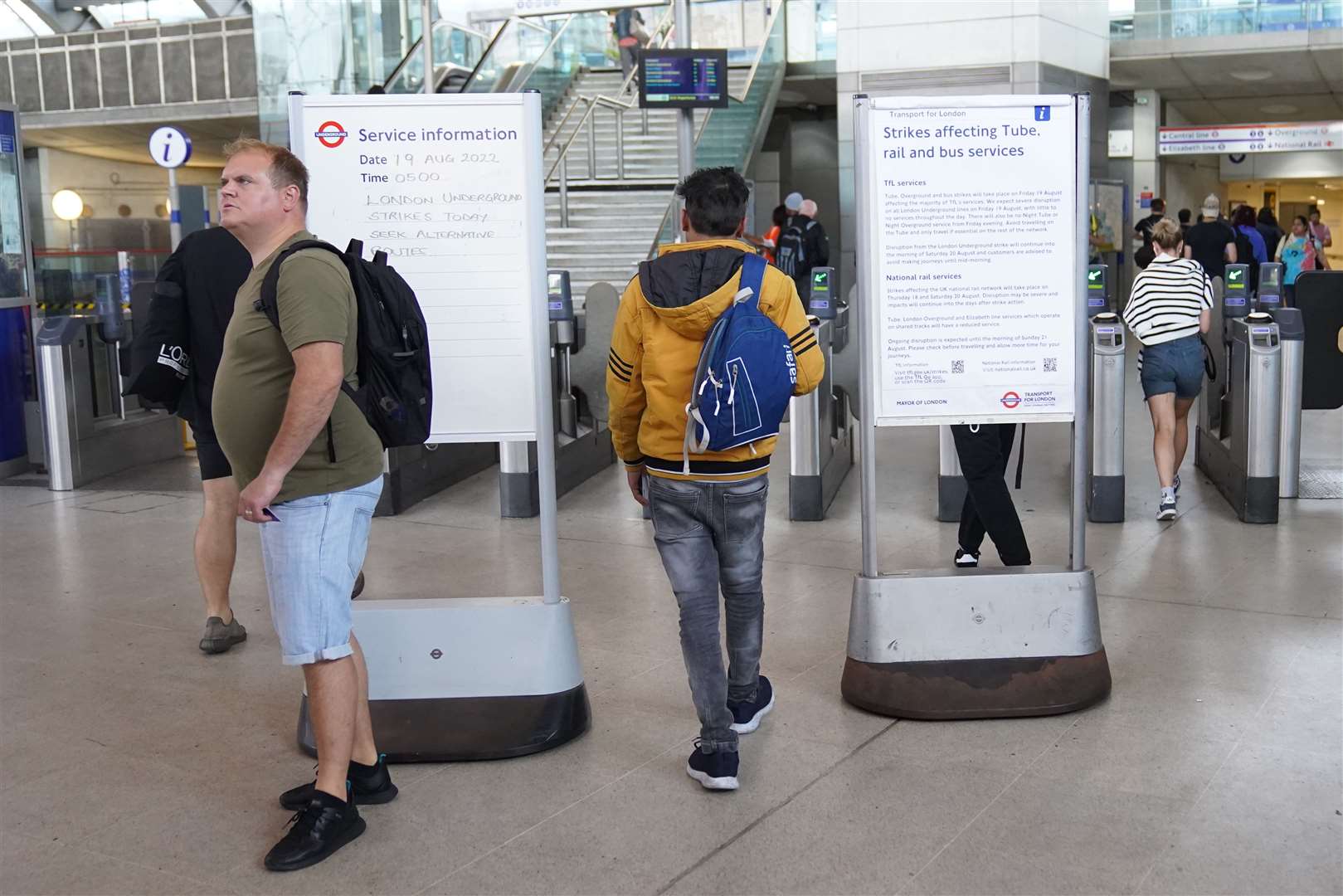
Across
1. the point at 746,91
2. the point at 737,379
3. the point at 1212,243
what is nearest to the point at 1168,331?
the point at 737,379

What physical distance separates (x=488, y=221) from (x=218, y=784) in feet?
5.31

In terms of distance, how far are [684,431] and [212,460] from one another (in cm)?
197

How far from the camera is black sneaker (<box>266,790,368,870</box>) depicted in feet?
9.64

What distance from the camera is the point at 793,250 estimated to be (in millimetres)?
12023

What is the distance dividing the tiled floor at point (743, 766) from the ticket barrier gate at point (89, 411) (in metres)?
2.57

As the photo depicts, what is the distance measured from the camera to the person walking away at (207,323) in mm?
4238

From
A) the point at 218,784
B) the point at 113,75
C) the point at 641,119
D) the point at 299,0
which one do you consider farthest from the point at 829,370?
the point at 113,75

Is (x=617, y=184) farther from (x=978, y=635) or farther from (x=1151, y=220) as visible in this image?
(x=978, y=635)

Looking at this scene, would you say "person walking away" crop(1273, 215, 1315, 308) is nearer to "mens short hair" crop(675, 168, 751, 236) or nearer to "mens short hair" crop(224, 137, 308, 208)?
"mens short hair" crop(675, 168, 751, 236)

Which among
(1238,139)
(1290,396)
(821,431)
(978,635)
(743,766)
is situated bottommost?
(743,766)

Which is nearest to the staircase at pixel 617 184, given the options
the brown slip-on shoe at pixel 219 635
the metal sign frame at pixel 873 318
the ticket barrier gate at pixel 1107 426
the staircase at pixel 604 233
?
the staircase at pixel 604 233

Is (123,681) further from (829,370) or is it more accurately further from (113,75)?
(113,75)

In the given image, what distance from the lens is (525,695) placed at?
3617 mm

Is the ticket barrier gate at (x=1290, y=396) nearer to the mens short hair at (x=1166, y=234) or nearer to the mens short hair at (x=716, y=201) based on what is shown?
the mens short hair at (x=1166, y=234)
